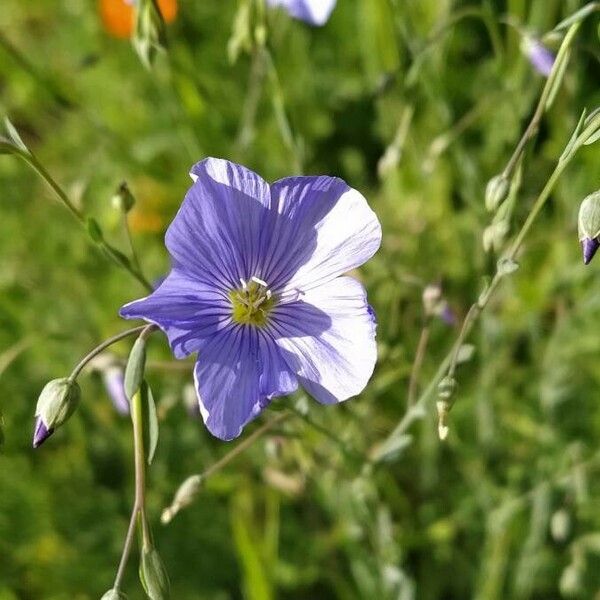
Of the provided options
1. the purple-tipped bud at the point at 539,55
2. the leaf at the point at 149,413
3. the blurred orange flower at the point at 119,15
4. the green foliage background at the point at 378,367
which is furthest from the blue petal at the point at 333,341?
the blurred orange flower at the point at 119,15

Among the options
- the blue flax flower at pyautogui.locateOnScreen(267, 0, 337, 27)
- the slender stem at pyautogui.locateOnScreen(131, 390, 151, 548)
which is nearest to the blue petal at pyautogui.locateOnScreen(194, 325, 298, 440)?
the slender stem at pyautogui.locateOnScreen(131, 390, 151, 548)

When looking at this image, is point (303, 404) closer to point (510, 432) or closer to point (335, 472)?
point (335, 472)

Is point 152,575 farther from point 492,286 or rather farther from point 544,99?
point 544,99

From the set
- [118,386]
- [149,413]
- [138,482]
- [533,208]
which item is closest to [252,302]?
[149,413]

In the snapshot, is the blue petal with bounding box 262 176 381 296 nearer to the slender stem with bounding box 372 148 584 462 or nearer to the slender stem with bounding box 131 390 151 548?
the slender stem with bounding box 372 148 584 462

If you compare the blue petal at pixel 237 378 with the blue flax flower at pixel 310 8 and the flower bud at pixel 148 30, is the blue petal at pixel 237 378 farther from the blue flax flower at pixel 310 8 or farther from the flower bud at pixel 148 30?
the blue flax flower at pixel 310 8

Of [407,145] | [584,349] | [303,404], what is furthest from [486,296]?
[407,145]
